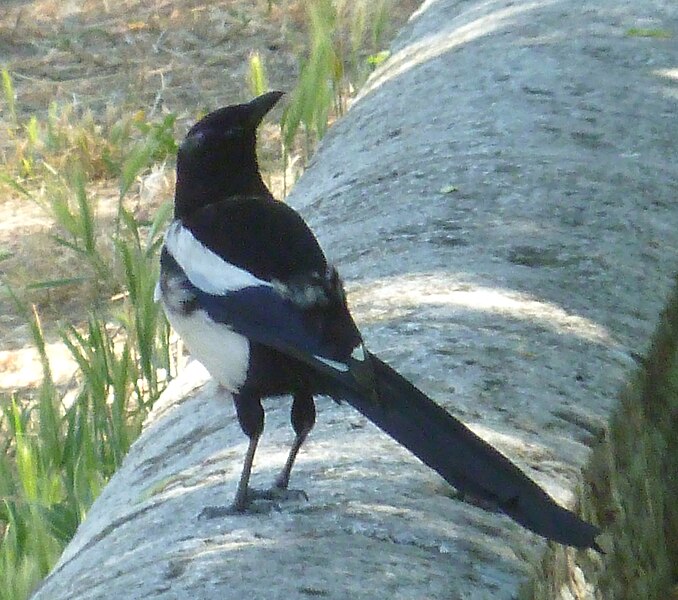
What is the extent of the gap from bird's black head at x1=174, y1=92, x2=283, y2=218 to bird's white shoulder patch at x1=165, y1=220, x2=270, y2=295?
0.26ft

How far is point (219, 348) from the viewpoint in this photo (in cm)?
187

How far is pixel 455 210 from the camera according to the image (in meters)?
2.58

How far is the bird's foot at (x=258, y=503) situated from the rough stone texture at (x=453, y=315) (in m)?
0.02

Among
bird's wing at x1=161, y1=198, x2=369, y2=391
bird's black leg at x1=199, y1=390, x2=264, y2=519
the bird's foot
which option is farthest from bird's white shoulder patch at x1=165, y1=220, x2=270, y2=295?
the bird's foot

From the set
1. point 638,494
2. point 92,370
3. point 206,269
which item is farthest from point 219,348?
point 92,370

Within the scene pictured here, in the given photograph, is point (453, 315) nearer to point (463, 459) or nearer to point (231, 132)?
point (231, 132)

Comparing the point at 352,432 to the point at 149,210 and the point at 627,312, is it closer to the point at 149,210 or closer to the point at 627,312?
the point at 627,312

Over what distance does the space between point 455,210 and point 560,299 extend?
1.29 ft

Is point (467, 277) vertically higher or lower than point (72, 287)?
higher

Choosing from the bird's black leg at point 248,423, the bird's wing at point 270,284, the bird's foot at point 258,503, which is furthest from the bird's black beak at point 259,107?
the bird's foot at point 258,503

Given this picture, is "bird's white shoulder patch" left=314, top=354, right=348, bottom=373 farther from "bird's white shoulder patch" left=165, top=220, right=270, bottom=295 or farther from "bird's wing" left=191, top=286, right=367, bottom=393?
"bird's white shoulder patch" left=165, top=220, right=270, bottom=295

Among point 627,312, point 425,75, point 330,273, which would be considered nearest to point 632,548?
point 627,312

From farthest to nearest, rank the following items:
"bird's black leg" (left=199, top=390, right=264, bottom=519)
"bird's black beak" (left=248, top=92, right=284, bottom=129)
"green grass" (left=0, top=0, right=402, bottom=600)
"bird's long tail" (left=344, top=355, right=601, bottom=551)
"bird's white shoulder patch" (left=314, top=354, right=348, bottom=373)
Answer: "green grass" (left=0, top=0, right=402, bottom=600)
"bird's black beak" (left=248, top=92, right=284, bottom=129)
"bird's black leg" (left=199, top=390, right=264, bottom=519)
"bird's white shoulder patch" (left=314, top=354, right=348, bottom=373)
"bird's long tail" (left=344, top=355, right=601, bottom=551)

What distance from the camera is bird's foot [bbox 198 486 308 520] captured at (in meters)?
1.76
